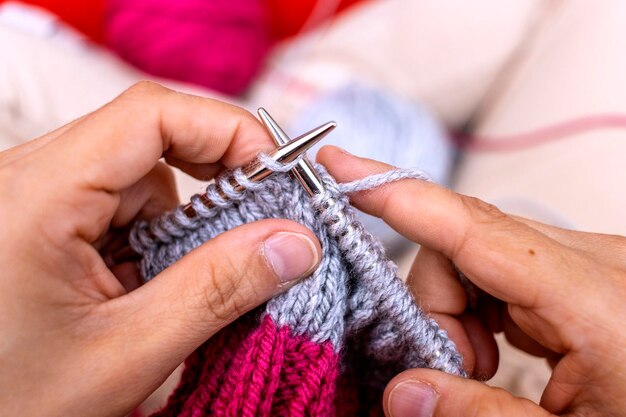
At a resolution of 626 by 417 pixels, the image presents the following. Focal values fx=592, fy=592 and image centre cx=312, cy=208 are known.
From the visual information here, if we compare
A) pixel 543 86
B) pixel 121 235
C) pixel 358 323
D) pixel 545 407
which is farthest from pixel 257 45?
pixel 545 407

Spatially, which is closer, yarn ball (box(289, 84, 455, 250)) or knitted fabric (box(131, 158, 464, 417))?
knitted fabric (box(131, 158, 464, 417))

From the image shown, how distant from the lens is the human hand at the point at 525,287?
60 centimetres

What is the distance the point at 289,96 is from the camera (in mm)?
1448

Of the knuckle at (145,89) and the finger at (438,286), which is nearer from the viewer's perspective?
the knuckle at (145,89)

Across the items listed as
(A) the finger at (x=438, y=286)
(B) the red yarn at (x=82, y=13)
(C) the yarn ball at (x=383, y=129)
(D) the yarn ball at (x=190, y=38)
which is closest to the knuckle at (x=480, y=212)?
(A) the finger at (x=438, y=286)

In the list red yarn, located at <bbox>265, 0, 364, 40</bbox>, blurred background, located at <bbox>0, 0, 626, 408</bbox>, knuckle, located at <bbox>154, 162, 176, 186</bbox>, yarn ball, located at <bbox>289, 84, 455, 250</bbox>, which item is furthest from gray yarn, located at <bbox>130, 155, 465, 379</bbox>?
red yarn, located at <bbox>265, 0, 364, 40</bbox>

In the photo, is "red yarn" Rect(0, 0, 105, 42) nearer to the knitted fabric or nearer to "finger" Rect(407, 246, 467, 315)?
the knitted fabric

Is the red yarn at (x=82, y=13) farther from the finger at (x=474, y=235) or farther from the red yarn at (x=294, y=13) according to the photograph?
the finger at (x=474, y=235)

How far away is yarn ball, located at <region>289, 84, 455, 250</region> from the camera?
125 cm

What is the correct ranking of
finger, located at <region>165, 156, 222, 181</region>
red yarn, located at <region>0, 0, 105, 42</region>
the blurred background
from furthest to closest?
red yarn, located at <region>0, 0, 105, 42</region> → the blurred background → finger, located at <region>165, 156, 222, 181</region>

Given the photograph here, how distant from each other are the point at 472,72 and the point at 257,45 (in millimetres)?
543

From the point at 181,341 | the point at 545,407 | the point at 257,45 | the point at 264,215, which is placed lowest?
the point at 545,407

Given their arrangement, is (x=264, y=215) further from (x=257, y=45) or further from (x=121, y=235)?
(x=257, y=45)

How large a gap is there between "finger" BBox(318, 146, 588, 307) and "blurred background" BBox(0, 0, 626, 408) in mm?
410
